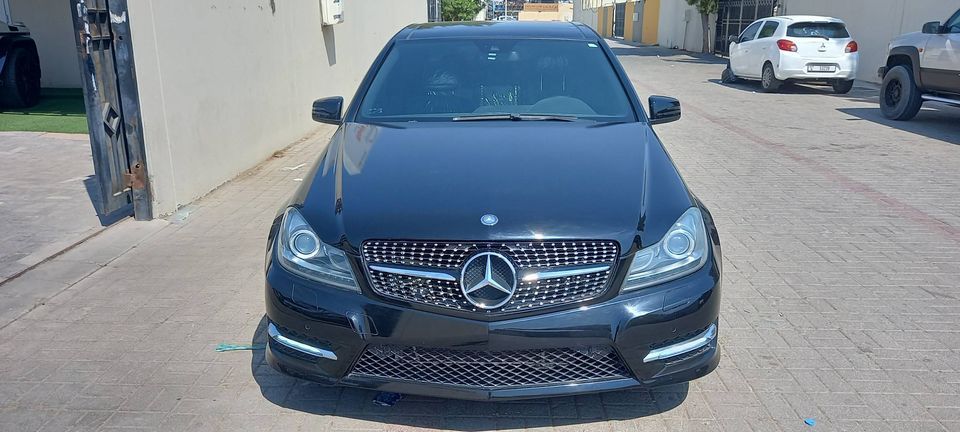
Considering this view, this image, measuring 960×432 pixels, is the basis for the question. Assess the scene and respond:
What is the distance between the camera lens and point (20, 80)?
12.0 m

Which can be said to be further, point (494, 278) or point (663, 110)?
point (663, 110)

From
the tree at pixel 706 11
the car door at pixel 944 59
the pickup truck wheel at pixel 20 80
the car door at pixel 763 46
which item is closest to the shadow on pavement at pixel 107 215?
the pickup truck wheel at pixel 20 80

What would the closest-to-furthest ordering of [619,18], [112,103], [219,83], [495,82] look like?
[495,82] < [112,103] < [219,83] < [619,18]

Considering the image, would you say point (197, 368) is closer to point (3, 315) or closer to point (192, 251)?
point (3, 315)

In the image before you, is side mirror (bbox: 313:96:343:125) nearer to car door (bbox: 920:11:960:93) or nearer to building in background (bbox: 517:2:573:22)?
car door (bbox: 920:11:960:93)

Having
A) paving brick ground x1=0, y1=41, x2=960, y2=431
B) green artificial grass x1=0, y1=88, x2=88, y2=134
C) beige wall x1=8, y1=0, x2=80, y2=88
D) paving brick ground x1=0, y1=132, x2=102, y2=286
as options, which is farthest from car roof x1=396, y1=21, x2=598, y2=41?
beige wall x1=8, y1=0, x2=80, y2=88

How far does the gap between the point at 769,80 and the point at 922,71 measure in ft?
18.4

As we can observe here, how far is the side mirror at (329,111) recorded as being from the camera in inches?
182

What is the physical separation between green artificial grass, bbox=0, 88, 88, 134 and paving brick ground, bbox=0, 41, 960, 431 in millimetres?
4618

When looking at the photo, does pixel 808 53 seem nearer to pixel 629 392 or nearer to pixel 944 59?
pixel 944 59

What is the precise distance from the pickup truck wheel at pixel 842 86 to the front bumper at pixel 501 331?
1497 cm

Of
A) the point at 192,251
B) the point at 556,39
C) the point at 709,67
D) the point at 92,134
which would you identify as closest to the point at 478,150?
the point at 556,39

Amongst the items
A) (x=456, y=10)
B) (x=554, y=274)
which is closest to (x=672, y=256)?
(x=554, y=274)

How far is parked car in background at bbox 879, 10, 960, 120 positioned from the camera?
34.8 feet
